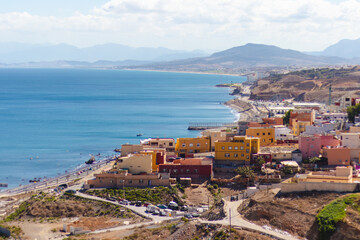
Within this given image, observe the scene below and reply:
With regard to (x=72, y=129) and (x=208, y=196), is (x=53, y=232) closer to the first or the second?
(x=208, y=196)

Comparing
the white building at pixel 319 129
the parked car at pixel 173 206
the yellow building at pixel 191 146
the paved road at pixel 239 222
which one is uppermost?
the white building at pixel 319 129

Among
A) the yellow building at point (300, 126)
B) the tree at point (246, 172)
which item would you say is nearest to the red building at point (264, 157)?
the tree at point (246, 172)

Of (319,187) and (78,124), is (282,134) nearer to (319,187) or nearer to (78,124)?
(319,187)

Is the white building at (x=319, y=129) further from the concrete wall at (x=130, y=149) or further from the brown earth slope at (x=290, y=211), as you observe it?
the brown earth slope at (x=290, y=211)

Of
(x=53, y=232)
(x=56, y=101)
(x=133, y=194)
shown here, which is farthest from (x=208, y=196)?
(x=56, y=101)

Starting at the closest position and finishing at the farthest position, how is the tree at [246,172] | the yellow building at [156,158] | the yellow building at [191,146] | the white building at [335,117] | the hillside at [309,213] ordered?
1. the hillside at [309,213]
2. the tree at [246,172]
3. the yellow building at [156,158]
4. the yellow building at [191,146]
5. the white building at [335,117]
